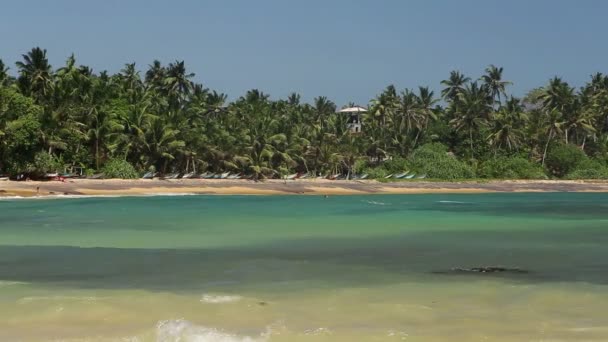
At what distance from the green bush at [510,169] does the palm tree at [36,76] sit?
44.0m

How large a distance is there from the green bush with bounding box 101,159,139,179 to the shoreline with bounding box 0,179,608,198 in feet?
6.36

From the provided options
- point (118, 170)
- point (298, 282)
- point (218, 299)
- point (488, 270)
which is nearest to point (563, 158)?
point (118, 170)

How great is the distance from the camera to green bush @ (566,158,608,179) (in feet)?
245

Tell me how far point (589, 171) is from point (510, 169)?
938 cm

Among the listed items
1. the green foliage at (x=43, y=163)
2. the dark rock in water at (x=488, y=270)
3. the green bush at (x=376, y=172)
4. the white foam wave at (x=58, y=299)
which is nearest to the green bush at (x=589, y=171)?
the green bush at (x=376, y=172)

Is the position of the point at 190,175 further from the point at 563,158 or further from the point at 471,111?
the point at 563,158

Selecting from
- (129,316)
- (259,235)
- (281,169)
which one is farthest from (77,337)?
(281,169)

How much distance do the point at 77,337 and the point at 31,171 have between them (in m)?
44.9

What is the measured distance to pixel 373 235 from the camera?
23.4m

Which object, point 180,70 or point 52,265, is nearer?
point 52,265

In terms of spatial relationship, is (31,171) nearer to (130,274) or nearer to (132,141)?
(132,141)

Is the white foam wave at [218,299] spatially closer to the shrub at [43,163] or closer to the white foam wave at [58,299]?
the white foam wave at [58,299]

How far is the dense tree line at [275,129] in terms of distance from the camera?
52906 mm

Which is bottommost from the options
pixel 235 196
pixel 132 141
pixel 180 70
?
pixel 235 196
